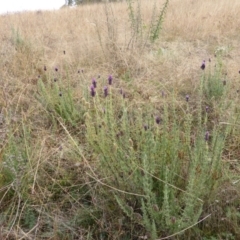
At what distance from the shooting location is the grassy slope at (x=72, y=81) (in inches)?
71.7

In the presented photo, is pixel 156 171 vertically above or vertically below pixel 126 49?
below

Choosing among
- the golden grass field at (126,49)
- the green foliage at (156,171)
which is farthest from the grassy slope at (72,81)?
the green foliage at (156,171)

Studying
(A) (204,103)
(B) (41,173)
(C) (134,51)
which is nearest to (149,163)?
(B) (41,173)

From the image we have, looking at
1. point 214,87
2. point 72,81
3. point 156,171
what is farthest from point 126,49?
point 156,171

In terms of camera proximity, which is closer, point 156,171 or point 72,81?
point 156,171

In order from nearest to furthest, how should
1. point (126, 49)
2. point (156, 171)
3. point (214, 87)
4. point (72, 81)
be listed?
point (156, 171), point (214, 87), point (72, 81), point (126, 49)

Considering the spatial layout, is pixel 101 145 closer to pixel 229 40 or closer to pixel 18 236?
pixel 18 236

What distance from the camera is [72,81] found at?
361 cm

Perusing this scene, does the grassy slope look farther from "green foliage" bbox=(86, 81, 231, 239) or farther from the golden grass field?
"green foliage" bbox=(86, 81, 231, 239)

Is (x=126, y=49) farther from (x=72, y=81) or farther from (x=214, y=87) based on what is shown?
(x=214, y=87)

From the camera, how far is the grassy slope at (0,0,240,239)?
1.82 m

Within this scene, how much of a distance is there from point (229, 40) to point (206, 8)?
2.27m

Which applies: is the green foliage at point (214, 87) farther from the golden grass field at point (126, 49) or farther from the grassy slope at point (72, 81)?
the golden grass field at point (126, 49)

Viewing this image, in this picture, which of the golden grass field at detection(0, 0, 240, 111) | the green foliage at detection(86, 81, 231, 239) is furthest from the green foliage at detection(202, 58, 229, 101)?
the green foliage at detection(86, 81, 231, 239)
